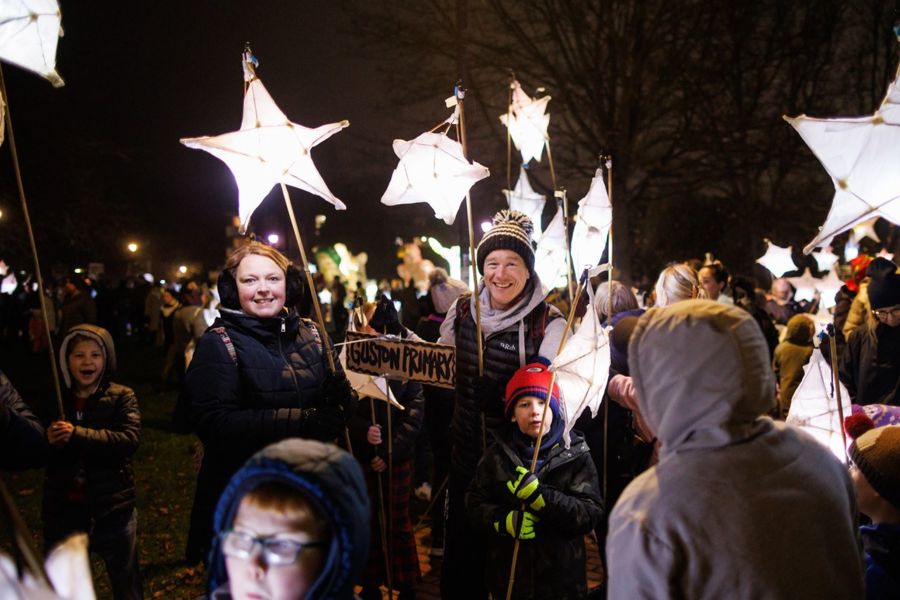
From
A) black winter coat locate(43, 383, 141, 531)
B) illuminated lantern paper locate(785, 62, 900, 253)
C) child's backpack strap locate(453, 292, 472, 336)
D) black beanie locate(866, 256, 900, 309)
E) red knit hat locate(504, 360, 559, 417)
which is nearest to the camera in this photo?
illuminated lantern paper locate(785, 62, 900, 253)

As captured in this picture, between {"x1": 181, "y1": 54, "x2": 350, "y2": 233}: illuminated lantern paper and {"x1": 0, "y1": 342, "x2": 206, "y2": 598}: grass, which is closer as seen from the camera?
{"x1": 181, "y1": 54, "x2": 350, "y2": 233}: illuminated lantern paper

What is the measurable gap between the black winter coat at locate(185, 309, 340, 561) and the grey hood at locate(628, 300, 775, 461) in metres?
1.69

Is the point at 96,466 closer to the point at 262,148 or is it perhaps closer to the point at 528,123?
the point at 262,148

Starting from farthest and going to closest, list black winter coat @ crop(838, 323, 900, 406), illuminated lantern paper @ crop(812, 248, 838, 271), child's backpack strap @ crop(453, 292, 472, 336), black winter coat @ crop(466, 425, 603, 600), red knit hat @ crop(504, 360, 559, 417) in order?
1. illuminated lantern paper @ crop(812, 248, 838, 271)
2. black winter coat @ crop(838, 323, 900, 406)
3. child's backpack strap @ crop(453, 292, 472, 336)
4. red knit hat @ crop(504, 360, 559, 417)
5. black winter coat @ crop(466, 425, 603, 600)

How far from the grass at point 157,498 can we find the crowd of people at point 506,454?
1121mm

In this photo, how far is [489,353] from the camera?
3572mm

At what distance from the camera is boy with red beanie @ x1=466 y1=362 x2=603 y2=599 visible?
9.81ft

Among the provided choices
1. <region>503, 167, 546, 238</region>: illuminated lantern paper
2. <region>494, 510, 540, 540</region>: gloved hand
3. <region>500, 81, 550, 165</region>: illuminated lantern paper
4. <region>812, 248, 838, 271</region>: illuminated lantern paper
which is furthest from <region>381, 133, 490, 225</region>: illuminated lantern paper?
<region>812, 248, 838, 271</region>: illuminated lantern paper

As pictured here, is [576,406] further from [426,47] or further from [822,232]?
[426,47]

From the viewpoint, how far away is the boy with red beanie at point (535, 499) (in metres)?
2.99

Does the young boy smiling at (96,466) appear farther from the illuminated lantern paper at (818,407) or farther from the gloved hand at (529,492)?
the illuminated lantern paper at (818,407)

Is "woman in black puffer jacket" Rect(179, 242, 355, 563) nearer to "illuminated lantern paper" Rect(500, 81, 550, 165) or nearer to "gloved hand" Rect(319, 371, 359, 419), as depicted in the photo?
"gloved hand" Rect(319, 371, 359, 419)

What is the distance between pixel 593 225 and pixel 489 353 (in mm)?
1611

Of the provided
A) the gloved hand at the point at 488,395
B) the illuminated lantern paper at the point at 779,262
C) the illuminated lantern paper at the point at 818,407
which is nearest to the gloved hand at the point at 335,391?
the gloved hand at the point at 488,395
